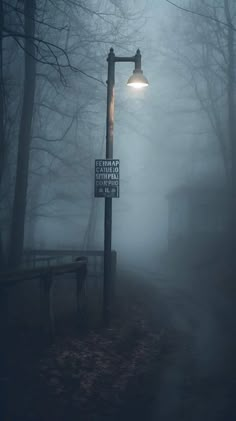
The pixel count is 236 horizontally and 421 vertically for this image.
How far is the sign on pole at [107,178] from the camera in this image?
10430 mm

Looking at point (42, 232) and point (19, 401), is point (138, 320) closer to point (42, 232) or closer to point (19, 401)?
point (19, 401)

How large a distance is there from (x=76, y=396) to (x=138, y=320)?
16.6ft

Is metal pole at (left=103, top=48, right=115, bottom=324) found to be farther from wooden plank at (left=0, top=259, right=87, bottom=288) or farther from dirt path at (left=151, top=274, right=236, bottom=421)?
dirt path at (left=151, top=274, right=236, bottom=421)

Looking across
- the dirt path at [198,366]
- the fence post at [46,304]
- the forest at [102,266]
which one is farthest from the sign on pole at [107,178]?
the dirt path at [198,366]

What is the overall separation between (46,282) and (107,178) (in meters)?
3.08

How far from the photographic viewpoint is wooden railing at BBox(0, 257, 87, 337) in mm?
7337

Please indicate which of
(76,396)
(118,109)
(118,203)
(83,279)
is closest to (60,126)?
(118,109)

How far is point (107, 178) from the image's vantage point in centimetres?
1047

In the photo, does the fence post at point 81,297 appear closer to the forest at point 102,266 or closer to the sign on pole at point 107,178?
the forest at point 102,266

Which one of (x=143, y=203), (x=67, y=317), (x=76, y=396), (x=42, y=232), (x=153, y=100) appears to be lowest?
(x=76, y=396)

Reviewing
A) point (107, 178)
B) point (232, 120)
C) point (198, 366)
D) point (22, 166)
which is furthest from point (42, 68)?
point (198, 366)

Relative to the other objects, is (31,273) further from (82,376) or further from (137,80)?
(137,80)

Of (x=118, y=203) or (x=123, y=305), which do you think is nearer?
(x=123, y=305)

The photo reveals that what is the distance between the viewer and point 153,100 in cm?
4006
